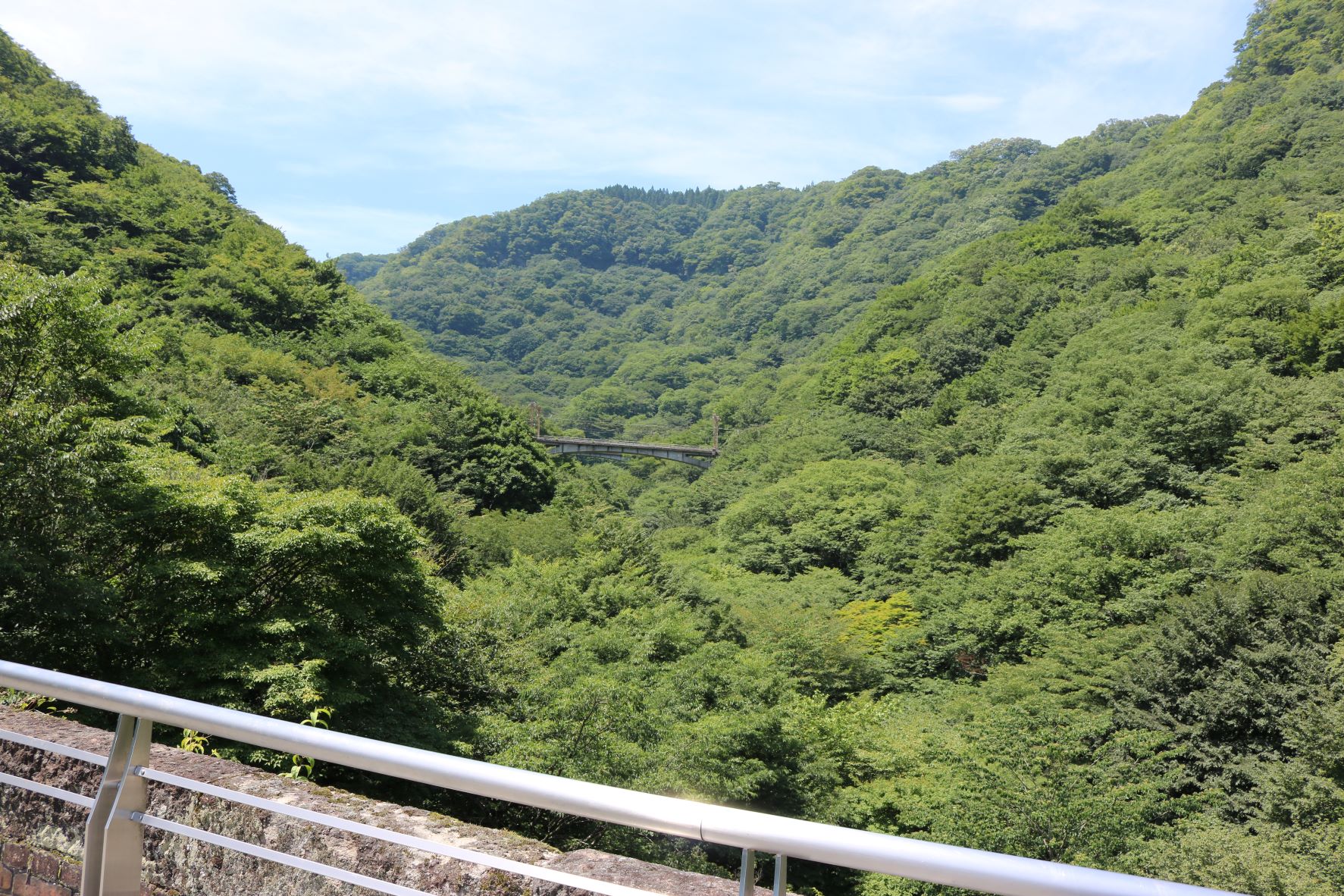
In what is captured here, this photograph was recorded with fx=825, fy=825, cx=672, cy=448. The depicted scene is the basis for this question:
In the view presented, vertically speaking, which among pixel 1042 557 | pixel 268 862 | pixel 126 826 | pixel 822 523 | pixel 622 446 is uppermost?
pixel 126 826

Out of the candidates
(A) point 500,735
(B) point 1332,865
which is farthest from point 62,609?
(B) point 1332,865

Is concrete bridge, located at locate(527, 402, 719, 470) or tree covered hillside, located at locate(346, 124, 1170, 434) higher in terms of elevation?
tree covered hillside, located at locate(346, 124, 1170, 434)

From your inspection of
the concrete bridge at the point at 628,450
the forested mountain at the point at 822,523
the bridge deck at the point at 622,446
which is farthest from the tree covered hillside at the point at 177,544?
the concrete bridge at the point at 628,450

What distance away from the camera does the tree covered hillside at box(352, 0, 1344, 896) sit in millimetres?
15539

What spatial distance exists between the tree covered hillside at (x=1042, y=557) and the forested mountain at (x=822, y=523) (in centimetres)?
14

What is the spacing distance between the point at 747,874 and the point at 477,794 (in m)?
0.58

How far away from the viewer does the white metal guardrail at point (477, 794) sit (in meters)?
1.23

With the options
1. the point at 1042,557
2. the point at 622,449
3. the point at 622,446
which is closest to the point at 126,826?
the point at 1042,557

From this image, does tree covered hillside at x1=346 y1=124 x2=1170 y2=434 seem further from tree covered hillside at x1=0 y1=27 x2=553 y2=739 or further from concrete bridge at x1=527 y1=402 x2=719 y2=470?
tree covered hillside at x1=0 y1=27 x2=553 y2=739

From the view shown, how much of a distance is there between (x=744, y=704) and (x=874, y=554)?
935 inches

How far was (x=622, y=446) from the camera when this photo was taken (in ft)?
217

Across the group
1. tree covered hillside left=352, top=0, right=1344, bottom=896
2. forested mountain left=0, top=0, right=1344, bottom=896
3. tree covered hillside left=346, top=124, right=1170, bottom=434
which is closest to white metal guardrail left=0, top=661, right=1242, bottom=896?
forested mountain left=0, top=0, right=1344, bottom=896

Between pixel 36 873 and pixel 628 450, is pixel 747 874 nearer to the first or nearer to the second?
pixel 36 873

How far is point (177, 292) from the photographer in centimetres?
3981
